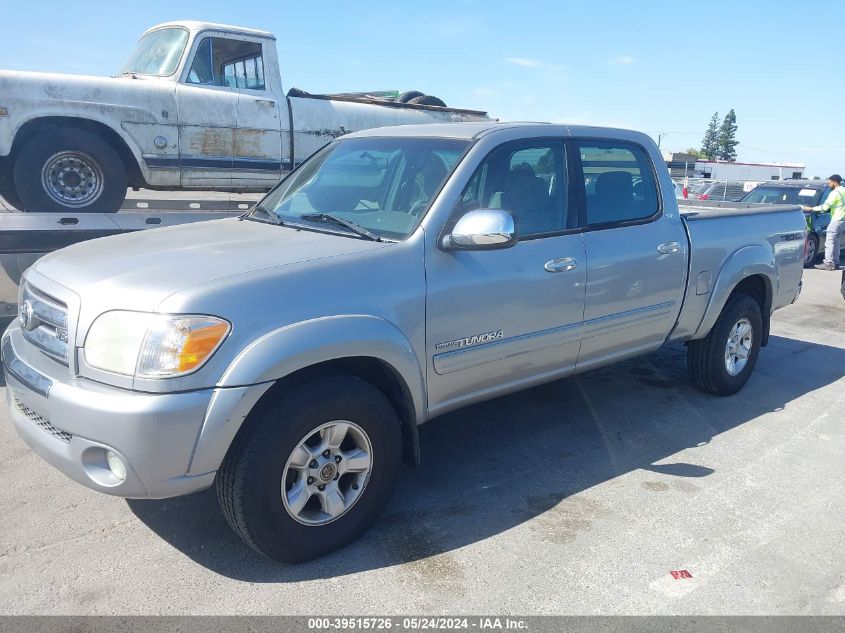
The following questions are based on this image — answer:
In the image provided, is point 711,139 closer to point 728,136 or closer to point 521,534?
point 728,136

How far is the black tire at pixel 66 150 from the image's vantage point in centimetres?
627

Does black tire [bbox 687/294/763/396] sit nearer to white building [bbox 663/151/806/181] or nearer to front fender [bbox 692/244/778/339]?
front fender [bbox 692/244/778/339]

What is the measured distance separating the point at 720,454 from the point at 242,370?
123 inches

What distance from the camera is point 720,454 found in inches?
173

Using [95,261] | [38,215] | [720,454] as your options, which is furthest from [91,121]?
[720,454]

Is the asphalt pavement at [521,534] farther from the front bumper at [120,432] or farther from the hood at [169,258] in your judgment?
the hood at [169,258]

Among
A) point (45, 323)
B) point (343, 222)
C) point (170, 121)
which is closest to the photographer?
point (45, 323)

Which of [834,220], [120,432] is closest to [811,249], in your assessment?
[834,220]

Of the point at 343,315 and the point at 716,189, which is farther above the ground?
the point at 343,315

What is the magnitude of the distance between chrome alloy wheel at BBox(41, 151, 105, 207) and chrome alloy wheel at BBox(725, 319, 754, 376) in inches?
224

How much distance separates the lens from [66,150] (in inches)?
253

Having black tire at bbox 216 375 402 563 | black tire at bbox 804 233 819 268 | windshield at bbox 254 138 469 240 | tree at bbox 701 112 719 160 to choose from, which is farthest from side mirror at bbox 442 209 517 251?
tree at bbox 701 112 719 160

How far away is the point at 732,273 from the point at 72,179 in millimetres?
5737

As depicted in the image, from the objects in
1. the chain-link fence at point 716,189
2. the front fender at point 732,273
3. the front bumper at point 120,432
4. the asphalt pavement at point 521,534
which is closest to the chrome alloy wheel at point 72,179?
the asphalt pavement at point 521,534
